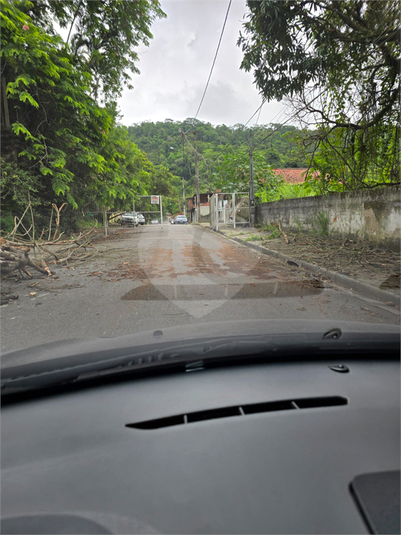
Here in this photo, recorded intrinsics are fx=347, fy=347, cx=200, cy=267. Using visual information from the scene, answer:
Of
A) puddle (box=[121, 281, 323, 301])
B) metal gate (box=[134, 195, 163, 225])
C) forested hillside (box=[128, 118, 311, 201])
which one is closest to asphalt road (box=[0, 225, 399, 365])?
puddle (box=[121, 281, 323, 301])

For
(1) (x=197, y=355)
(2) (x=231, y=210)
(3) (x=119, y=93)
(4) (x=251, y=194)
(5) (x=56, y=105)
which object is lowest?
(1) (x=197, y=355)

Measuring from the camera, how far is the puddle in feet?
17.8

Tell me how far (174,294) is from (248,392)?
4083mm

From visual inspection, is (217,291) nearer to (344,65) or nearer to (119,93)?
(344,65)

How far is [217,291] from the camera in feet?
19.0

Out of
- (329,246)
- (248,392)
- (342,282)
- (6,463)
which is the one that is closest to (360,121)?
(329,246)

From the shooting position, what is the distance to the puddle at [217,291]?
5.43 m

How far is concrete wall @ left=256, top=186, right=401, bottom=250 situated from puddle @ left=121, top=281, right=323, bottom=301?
132 inches

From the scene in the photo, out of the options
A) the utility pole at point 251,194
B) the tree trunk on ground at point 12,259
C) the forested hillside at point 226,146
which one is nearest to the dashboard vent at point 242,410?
the tree trunk on ground at point 12,259

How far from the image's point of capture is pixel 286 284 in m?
6.37

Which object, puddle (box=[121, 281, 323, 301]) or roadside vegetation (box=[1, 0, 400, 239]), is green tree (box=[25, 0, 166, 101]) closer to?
roadside vegetation (box=[1, 0, 400, 239])

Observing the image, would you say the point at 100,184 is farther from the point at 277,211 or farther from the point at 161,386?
the point at 161,386

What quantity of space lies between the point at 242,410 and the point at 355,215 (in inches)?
365

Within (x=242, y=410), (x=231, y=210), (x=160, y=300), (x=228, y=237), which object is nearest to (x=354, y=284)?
(x=160, y=300)
